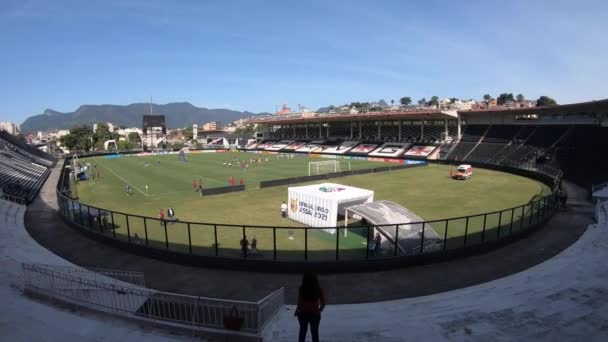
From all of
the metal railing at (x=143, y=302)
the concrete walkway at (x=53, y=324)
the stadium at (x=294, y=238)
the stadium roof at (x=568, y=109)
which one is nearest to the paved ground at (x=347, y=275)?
the stadium at (x=294, y=238)

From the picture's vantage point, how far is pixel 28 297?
9.29 metres

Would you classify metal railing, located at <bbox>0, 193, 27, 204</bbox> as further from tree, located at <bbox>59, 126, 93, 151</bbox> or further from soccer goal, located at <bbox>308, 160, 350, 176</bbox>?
tree, located at <bbox>59, 126, 93, 151</bbox>

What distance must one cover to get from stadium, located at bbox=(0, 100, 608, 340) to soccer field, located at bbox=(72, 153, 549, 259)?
0.12 metres

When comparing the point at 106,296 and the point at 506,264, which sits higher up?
the point at 106,296

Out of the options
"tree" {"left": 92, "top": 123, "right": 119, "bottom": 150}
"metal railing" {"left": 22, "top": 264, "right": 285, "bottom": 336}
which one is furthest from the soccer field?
"tree" {"left": 92, "top": 123, "right": 119, "bottom": 150}

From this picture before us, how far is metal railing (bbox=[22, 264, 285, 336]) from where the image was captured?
7.81 m

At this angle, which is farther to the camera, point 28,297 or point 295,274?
point 295,274

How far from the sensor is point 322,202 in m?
19.3

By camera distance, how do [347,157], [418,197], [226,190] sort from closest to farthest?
1. [418,197]
2. [226,190]
3. [347,157]

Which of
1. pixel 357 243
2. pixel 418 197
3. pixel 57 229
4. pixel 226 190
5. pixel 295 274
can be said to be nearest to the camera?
pixel 295 274

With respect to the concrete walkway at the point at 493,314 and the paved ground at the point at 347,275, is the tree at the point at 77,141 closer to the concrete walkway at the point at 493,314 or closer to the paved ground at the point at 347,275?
the paved ground at the point at 347,275

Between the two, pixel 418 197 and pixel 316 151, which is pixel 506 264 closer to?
pixel 418 197

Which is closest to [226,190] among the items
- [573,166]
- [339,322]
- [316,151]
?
[339,322]

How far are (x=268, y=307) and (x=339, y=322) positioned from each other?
1810 mm
